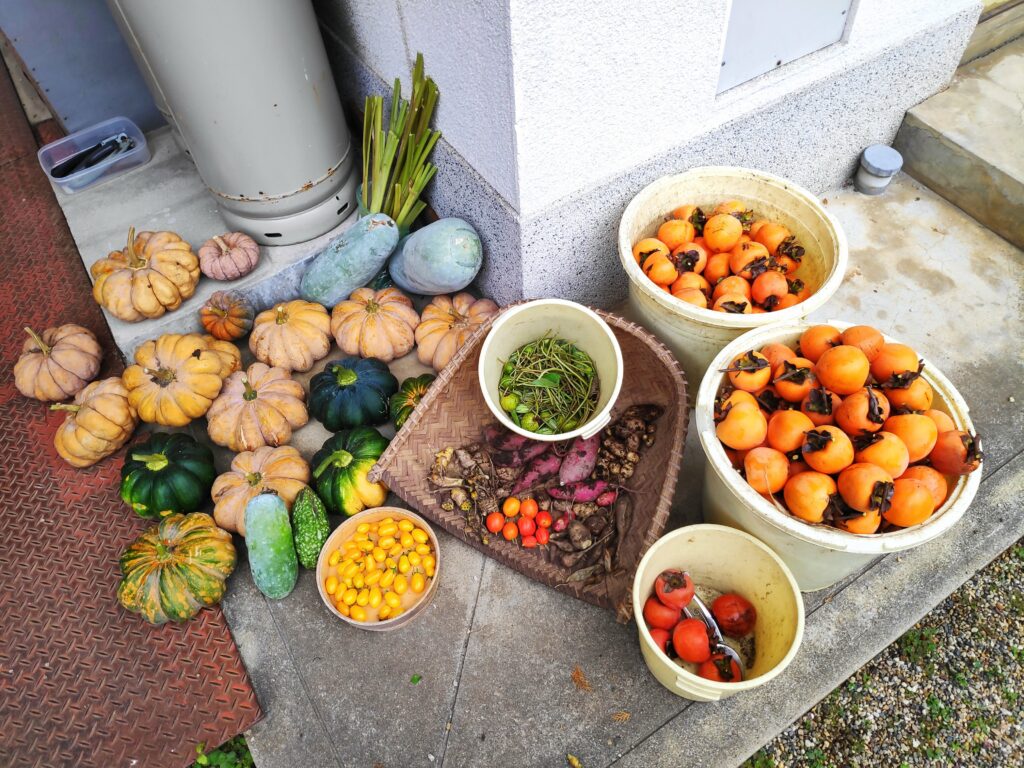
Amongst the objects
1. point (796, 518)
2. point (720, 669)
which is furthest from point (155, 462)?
point (796, 518)

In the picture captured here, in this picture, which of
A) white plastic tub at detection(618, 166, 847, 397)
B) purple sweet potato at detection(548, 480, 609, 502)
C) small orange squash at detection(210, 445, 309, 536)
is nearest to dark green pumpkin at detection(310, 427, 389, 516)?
small orange squash at detection(210, 445, 309, 536)

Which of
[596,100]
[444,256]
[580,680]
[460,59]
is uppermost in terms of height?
[460,59]

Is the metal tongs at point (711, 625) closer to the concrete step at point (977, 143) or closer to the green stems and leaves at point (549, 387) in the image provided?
the green stems and leaves at point (549, 387)

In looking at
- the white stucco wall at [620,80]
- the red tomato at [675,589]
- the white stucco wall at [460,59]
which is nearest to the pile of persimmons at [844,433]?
the red tomato at [675,589]

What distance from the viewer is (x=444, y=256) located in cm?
350

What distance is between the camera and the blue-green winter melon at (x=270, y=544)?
2.96 metres

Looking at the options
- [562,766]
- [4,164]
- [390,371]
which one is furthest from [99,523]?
[4,164]

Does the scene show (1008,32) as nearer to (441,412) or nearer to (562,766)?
(441,412)

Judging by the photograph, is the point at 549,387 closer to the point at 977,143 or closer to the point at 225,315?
the point at 225,315

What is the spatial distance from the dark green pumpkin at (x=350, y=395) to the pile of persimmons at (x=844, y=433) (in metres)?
1.73

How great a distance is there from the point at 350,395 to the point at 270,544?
0.83 metres

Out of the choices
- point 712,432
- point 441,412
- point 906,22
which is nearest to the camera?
point 712,432

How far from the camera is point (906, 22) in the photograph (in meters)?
3.73

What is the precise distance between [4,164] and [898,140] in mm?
6558
